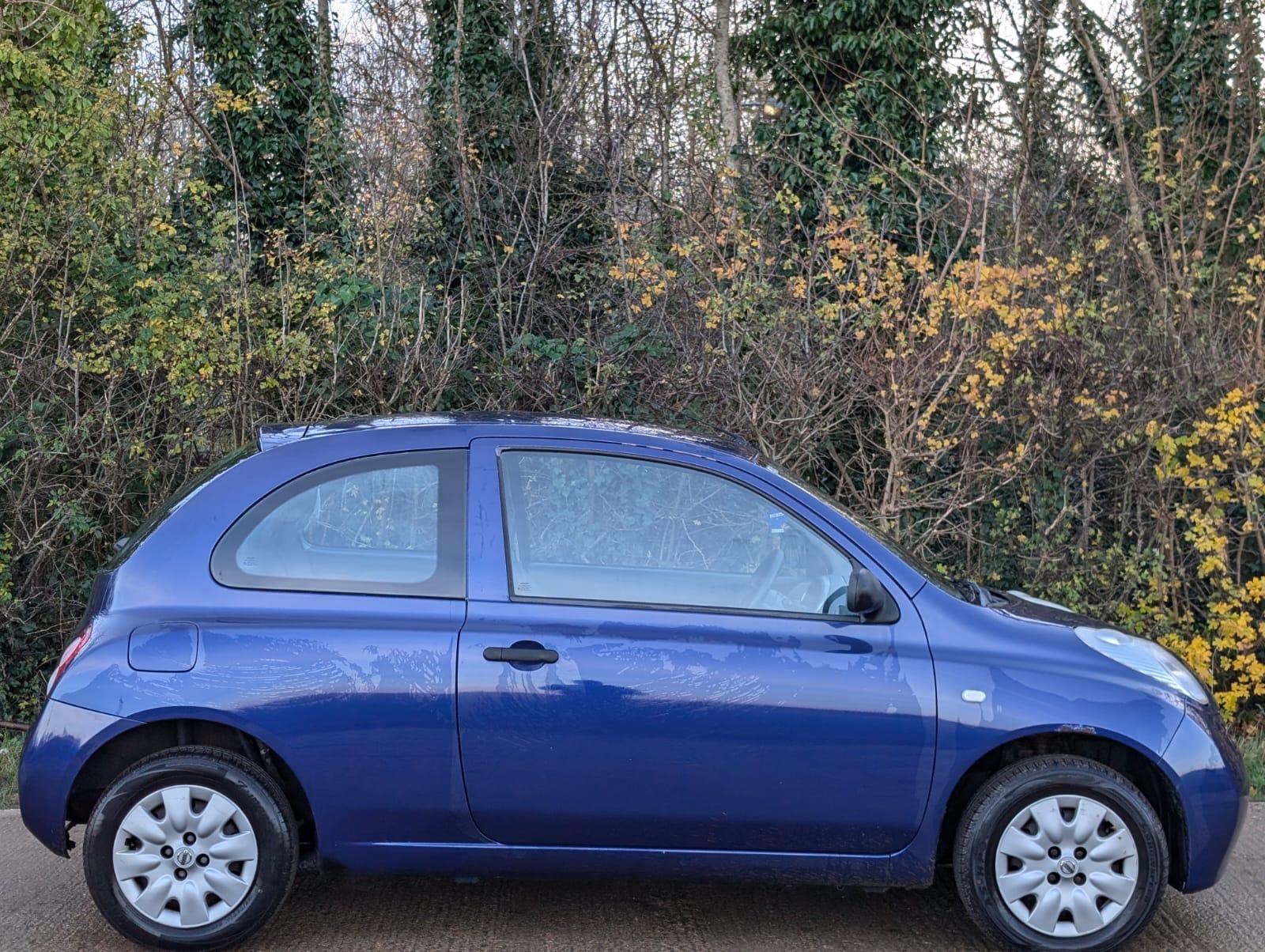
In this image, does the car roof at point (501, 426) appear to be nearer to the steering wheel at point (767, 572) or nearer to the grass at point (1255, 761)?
the steering wheel at point (767, 572)

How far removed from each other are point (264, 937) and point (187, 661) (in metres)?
1.00

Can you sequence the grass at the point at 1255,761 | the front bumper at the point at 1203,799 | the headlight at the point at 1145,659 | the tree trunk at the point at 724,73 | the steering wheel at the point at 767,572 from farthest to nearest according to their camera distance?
the tree trunk at the point at 724,73
the grass at the point at 1255,761
the steering wheel at the point at 767,572
the headlight at the point at 1145,659
the front bumper at the point at 1203,799

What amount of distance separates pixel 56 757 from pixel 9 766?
2.80 metres

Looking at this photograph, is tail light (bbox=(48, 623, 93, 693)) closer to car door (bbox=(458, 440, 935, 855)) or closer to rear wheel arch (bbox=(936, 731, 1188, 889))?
car door (bbox=(458, 440, 935, 855))

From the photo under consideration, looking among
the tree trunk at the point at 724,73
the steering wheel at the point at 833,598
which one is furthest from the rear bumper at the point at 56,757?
the tree trunk at the point at 724,73

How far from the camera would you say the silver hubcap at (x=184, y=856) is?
153 inches

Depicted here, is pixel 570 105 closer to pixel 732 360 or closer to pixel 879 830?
pixel 732 360

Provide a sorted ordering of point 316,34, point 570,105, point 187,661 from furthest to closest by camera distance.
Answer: point 316,34
point 570,105
point 187,661

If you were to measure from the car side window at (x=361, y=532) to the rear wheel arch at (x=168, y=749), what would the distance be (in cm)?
48

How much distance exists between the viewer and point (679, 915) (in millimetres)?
4375

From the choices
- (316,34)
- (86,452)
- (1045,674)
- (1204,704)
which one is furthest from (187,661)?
(316,34)

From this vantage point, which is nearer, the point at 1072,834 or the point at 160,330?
the point at 1072,834

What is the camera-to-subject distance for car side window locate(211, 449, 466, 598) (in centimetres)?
402

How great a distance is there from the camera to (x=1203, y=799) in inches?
157
